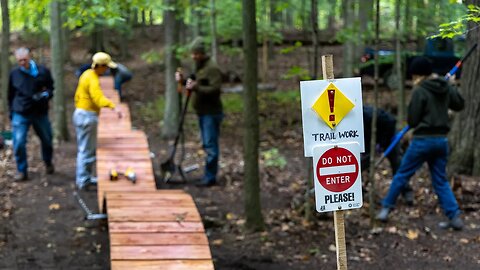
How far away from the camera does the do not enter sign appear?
158 inches

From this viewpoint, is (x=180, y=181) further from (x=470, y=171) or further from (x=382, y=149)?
(x=470, y=171)

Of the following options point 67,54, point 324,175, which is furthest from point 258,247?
point 67,54

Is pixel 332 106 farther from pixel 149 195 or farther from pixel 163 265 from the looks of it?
pixel 149 195

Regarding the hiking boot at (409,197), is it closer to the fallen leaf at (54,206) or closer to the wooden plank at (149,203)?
the wooden plank at (149,203)

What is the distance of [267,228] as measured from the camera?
7.36 metres

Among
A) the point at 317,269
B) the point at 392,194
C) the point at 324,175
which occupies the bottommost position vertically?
the point at 317,269

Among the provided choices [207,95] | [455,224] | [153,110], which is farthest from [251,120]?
[153,110]

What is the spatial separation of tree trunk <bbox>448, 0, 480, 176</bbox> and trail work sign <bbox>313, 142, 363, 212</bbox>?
16.0ft

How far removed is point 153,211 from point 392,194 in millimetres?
2882

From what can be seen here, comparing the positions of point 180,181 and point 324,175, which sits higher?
point 324,175

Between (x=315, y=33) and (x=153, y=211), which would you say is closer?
(x=153, y=211)

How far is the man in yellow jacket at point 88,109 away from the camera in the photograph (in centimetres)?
839

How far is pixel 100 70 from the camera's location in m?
8.49

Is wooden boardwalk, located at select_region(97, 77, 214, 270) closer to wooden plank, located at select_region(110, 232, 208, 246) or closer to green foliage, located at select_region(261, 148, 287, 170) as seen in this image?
wooden plank, located at select_region(110, 232, 208, 246)
